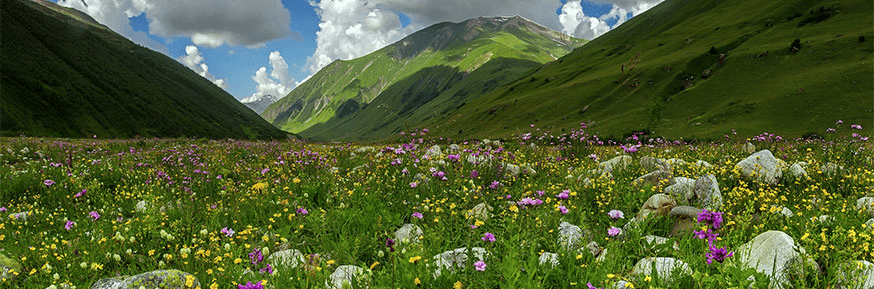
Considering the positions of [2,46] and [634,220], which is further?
[2,46]

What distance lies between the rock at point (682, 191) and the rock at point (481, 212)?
254cm

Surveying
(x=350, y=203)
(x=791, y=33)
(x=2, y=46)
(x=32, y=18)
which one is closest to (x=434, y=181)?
(x=350, y=203)

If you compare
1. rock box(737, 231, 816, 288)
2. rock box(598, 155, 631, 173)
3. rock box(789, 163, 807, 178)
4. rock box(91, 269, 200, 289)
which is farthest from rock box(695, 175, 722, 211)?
rock box(91, 269, 200, 289)

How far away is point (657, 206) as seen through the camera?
5.07 metres

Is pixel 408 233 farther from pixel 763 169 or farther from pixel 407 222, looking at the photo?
pixel 763 169

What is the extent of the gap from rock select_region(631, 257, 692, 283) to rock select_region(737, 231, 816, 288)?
0.43 m

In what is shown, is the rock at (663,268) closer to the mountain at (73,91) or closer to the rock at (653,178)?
the rock at (653,178)

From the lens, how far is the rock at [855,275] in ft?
9.76

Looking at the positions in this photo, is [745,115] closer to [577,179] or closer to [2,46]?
[577,179]

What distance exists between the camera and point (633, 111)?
6275 cm

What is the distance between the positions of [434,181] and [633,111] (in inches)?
2550

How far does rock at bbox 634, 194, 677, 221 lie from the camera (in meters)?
4.99

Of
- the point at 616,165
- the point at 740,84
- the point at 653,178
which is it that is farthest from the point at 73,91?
the point at 740,84

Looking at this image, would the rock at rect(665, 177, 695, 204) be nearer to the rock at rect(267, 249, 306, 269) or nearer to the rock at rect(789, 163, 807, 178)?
the rock at rect(789, 163, 807, 178)
